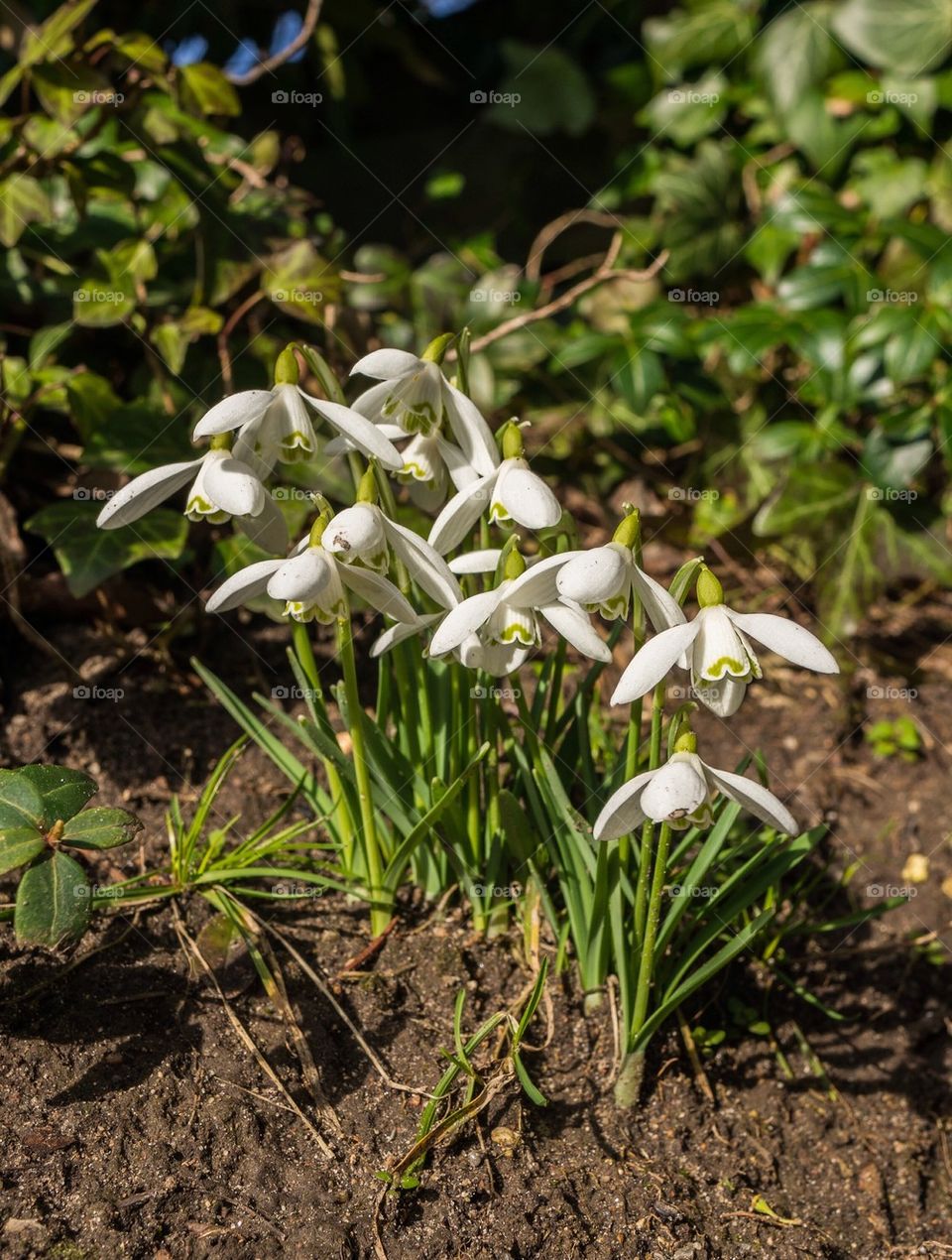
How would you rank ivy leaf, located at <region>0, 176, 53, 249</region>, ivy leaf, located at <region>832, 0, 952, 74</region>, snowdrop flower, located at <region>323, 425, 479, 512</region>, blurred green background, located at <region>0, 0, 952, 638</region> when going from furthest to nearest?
ivy leaf, located at <region>832, 0, 952, 74</region>, blurred green background, located at <region>0, 0, 952, 638</region>, ivy leaf, located at <region>0, 176, 53, 249</region>, snowdrop flower, located at <region>323, 425, 479, 512</region>

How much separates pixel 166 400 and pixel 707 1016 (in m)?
1.72

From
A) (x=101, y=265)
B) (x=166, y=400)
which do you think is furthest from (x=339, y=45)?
(x=166, y=400)

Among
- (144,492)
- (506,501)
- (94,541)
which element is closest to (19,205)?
(94,541)

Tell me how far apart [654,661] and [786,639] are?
17cm

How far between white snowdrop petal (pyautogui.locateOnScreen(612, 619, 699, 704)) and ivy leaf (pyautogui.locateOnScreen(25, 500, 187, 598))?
1141 mm

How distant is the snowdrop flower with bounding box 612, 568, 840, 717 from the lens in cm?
123

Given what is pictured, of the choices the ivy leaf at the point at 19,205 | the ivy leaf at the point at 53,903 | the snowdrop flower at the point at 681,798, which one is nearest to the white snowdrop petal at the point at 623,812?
the snowdrop flower at the point at 681,798

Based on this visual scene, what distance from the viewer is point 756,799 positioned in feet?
4.20

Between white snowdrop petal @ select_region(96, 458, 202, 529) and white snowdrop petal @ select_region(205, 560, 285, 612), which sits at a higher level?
white snowdrop petal @ select_region(96, 458, 202, 529)

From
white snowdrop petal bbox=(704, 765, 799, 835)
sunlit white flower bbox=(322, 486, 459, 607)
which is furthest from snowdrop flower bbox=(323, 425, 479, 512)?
white snowdrop petal bbox=(704, 765, 799, 835)

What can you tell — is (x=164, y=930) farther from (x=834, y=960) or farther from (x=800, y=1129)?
(x=834, y=960)

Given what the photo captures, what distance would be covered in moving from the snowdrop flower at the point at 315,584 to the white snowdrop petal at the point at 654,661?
334mm

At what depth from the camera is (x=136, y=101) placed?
2.33 meters

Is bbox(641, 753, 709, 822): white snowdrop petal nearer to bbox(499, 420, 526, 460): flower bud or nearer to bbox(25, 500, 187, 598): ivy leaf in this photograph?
bbox(499, 420, 526, 460): flower bud
